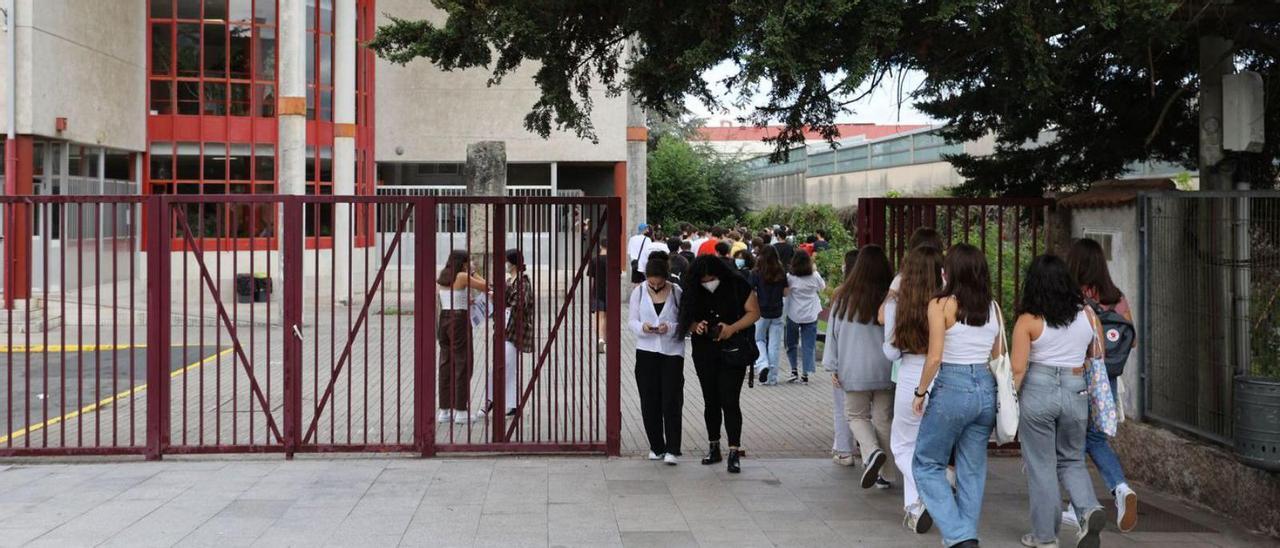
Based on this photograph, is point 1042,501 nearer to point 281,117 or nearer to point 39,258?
point 281,117

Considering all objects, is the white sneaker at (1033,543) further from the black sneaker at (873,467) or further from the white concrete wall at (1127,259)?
the white concrete wall at (1127,259)

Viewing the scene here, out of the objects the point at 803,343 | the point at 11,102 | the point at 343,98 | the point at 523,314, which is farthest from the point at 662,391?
the point at 343,98

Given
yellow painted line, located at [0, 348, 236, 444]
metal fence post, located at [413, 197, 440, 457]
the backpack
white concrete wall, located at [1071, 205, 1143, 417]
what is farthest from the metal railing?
yellow painted line, located at [0, 348, 236, 444]

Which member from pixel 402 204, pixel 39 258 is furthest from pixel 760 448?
pixel 39 258

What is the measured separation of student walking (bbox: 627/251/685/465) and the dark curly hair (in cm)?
322

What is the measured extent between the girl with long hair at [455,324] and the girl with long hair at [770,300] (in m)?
4.21

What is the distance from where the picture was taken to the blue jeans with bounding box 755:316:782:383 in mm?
14656

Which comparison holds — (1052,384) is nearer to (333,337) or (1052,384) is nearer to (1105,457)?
(1105,457)

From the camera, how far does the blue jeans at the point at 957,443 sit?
6.85m

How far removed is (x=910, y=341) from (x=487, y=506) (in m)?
2.94

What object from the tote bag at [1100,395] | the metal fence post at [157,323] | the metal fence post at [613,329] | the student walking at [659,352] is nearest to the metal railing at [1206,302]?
the tote bag at [1100,395]

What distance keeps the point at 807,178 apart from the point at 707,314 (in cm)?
4179

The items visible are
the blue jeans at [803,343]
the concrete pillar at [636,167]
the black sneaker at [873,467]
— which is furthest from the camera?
the concrete pillar at [636,167]

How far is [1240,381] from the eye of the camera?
7.39 meters
